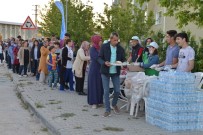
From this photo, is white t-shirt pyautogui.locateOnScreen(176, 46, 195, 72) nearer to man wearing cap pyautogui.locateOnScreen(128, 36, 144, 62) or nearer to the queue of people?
the queue of people

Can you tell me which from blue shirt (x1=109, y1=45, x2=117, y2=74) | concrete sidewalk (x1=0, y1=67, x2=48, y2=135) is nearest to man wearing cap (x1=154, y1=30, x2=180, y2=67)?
blue shirt (x1=109, y1=45, x2=117, y2=74)

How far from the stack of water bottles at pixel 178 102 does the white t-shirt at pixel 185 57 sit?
0.62 meters

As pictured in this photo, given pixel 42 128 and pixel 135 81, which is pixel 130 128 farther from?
pixel 42 128

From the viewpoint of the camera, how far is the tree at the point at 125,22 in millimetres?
19422

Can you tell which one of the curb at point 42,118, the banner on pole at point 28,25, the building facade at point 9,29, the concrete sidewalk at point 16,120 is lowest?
the concrete sidewalk at point 16,120

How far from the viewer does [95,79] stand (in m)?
9.94

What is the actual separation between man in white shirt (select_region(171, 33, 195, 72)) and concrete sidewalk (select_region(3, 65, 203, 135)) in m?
1.43

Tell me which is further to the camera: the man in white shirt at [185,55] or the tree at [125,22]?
the tree at [125,22]

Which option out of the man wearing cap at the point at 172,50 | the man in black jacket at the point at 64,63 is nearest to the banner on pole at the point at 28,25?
the man in black jacket at the point at 64,63

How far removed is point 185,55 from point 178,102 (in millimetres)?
1179

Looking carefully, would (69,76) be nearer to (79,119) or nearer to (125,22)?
(79,119)

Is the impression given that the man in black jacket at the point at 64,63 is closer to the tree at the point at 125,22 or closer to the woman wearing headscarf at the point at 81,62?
the woman wearing headscarf at the point at 81,62

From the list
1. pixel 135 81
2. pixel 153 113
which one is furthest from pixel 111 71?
pixel 153 113

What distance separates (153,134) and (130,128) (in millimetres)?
632
